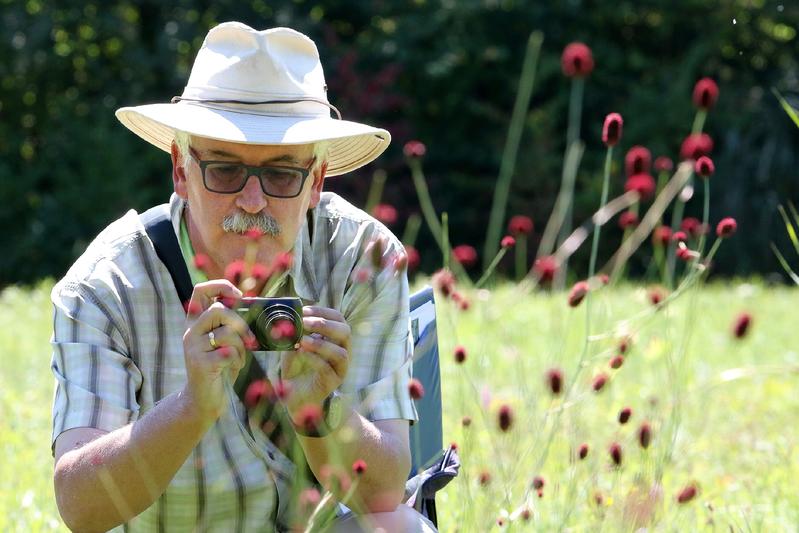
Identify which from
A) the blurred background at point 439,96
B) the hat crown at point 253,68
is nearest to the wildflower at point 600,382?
the hat crown at point 253,68

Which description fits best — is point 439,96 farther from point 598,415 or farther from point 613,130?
point 613,130

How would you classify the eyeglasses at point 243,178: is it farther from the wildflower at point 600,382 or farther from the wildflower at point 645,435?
the wildflower at point 645,435

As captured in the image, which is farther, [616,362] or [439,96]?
[439,96]

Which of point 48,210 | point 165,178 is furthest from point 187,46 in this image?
point 48,210

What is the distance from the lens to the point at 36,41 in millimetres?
12695

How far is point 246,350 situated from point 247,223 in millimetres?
323

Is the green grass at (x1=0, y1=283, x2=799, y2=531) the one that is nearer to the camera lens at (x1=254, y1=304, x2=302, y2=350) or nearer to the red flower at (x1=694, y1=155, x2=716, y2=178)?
the red flower at (x1=694, y1=155, x2=716, y2=178)

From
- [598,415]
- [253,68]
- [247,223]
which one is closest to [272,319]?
[247,223]

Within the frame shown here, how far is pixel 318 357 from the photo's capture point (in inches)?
83.4

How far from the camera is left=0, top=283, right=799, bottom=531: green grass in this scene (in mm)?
2377

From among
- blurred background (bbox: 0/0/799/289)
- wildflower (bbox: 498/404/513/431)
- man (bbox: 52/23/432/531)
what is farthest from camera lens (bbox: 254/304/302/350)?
blurred background (bbox: 0/0/799/289)

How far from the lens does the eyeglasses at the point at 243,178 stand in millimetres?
2447

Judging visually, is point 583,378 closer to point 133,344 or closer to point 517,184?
point 133,344

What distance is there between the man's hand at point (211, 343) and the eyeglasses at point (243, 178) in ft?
1.27
